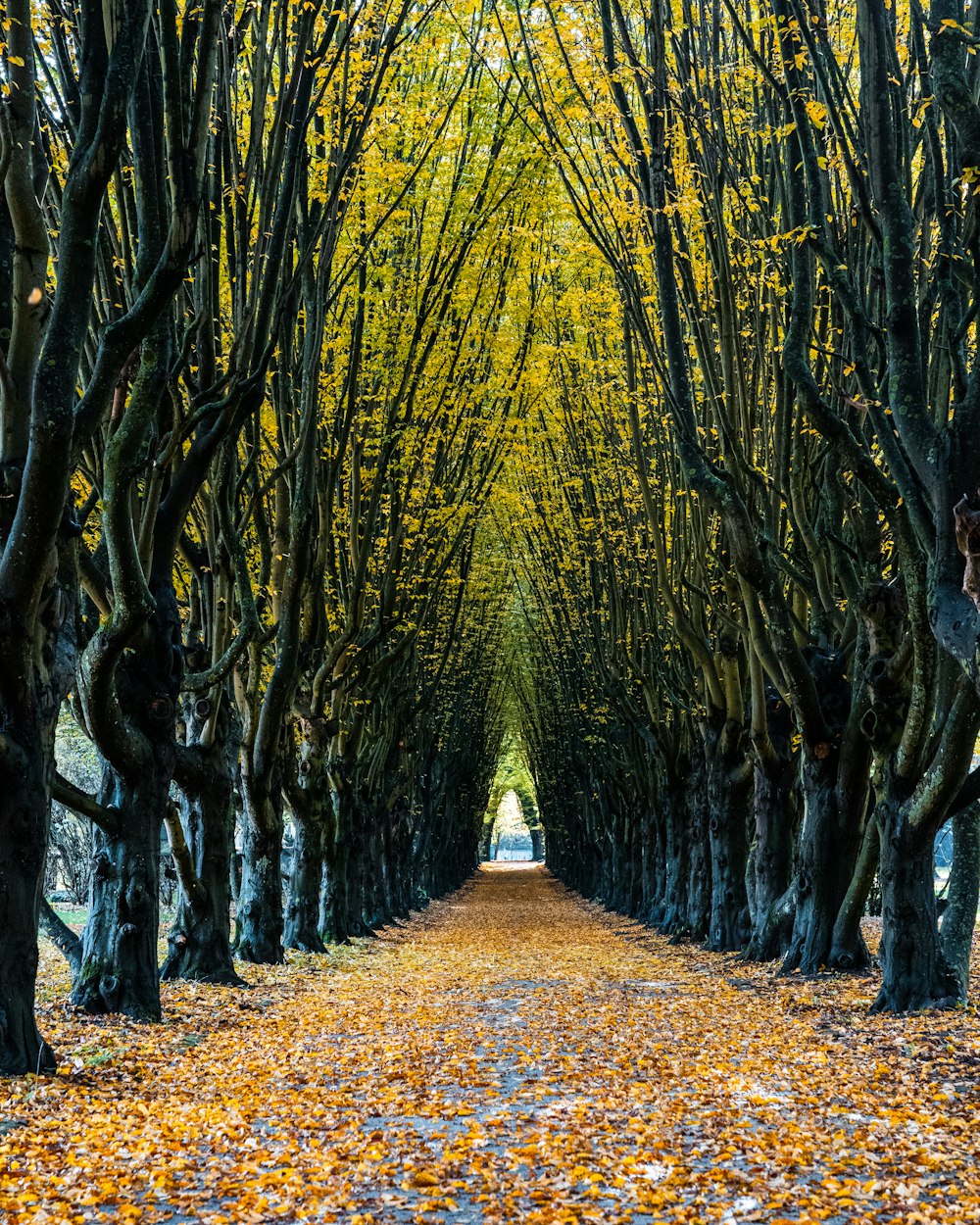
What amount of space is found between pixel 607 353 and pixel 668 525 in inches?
122

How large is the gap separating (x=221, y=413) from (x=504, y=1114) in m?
6.14

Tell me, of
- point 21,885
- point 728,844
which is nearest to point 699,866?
point 728,844

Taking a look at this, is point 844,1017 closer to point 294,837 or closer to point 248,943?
point 248,943

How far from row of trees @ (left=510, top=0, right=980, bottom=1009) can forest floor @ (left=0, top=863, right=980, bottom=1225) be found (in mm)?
2196

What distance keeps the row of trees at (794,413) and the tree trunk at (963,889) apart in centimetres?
4

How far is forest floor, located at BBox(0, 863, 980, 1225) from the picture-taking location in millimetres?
4980

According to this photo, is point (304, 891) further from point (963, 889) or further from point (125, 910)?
point (963, 889)

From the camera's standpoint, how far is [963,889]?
12.7m

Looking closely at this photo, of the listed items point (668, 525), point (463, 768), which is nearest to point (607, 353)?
point (668, 525)

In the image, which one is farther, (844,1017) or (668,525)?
(668,525)

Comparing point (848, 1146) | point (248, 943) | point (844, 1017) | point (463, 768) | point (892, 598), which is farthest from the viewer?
point (463, 768)

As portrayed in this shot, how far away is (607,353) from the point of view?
19.3 m

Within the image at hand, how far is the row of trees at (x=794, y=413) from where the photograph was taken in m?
8.17

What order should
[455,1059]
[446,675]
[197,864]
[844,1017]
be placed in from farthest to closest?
[446,675], [197,864], [844,1017], [455,1059]
